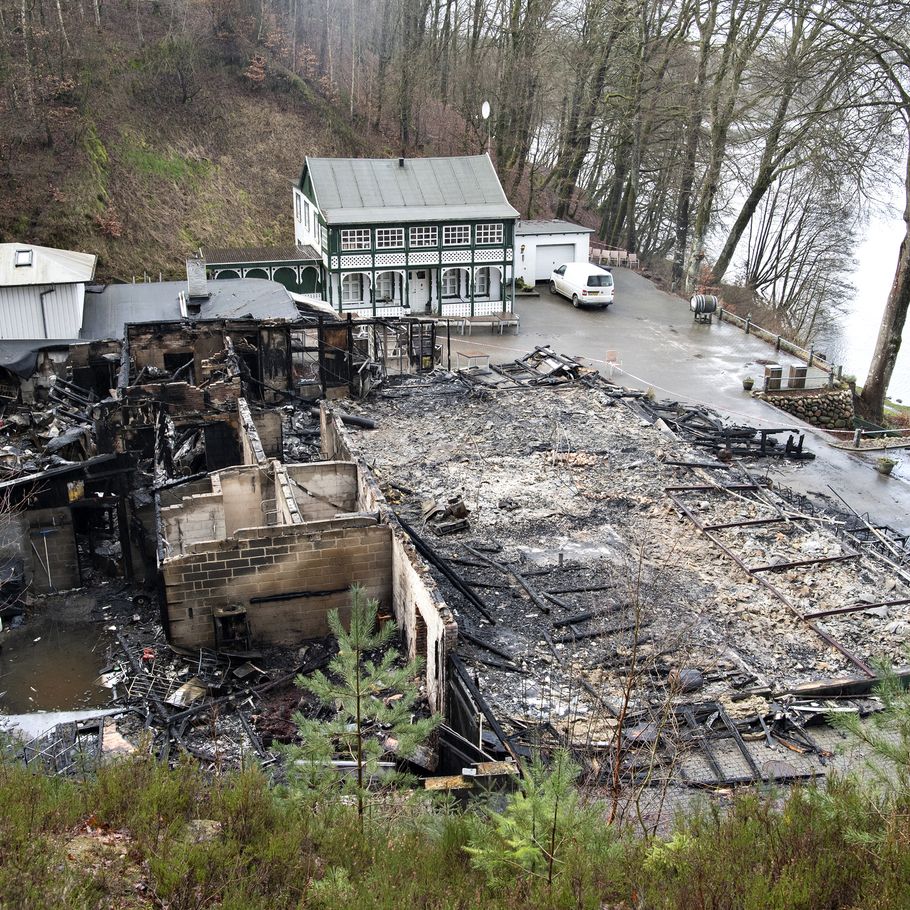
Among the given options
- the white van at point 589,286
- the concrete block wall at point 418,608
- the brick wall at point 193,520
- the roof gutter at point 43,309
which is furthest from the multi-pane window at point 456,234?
the brick wall at point 193,520

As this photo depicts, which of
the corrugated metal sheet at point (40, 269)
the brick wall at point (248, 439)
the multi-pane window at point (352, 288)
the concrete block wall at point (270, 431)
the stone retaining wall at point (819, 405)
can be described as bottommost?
the stone retaining wall at point (819, 405)

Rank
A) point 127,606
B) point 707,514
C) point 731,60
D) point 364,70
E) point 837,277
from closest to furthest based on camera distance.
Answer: point 127,606
point 707,514
point 731,60
point 364,70
point 837,277

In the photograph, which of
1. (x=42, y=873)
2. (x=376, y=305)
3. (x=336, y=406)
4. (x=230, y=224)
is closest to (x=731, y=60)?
(x=376, y=305)

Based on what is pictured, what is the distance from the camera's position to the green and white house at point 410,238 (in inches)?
1449

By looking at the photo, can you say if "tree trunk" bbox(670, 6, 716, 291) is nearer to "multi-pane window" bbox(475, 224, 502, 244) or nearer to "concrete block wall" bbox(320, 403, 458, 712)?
"multi-pane window" bbox(475, 224, 502, 244)

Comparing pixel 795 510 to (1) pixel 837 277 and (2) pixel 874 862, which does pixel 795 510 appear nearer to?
(2) pixel 874 862

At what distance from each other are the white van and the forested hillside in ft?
20.4

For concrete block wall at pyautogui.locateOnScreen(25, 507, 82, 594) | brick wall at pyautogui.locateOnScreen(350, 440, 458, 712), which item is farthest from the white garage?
concrete block wall at pyautogui.locateOnScreen(25, 507, 82, 594)

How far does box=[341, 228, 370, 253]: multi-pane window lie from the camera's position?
3644 cm

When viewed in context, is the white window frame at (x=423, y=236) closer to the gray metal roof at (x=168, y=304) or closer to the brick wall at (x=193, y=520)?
the gray metal roof at (x=168, y=304)

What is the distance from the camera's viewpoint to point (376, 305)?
3750 centimetres

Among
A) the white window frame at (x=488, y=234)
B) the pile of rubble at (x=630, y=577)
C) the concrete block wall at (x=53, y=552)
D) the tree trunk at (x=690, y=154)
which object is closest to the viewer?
the pile of rubble at (x=630, y=577)

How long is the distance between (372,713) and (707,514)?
14.0m

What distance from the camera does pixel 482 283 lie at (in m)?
38.7
